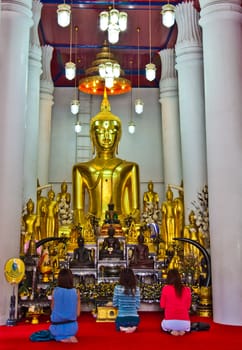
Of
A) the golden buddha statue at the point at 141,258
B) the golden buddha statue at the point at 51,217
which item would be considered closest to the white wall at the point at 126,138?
the golden buddha statue at the point at 51,217

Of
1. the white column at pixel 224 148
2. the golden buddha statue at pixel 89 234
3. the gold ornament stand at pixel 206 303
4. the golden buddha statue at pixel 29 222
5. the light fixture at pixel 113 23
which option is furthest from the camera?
the golden buddha statue at pixel 89 234

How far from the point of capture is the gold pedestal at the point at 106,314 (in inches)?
233

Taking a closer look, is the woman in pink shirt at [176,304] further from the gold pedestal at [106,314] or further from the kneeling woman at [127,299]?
the gold pedestal at [106,314]

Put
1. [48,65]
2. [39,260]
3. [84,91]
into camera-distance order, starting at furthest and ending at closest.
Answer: [84,91] → [48,65] → [39,260]

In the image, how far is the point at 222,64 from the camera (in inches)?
251

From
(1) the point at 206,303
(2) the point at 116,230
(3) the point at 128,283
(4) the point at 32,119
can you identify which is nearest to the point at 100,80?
(4) the point at 32,119

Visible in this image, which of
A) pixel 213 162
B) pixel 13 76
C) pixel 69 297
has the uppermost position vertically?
pixel 13 76

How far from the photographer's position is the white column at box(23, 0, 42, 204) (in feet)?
28.9

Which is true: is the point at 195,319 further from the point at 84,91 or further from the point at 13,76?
the point at 84,91

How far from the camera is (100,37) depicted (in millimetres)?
10758

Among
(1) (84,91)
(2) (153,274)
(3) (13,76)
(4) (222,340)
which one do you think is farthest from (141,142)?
(4) (222,340)

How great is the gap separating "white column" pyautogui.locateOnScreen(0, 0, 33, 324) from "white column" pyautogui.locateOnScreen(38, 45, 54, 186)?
13.8ft

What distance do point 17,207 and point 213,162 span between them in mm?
2604

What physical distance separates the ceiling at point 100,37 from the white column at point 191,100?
0.51 meters
